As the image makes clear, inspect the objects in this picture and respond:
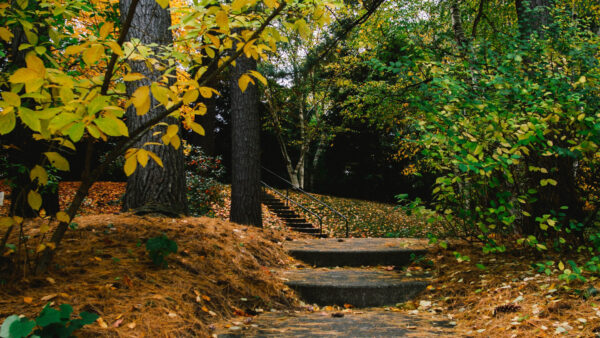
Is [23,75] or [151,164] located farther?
[151,164]

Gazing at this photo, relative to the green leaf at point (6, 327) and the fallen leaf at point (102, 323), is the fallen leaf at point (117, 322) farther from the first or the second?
the green leaf at point (6, 327)

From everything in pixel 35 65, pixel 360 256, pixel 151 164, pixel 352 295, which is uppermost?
pixel 35 65

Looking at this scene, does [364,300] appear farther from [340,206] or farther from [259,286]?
[340,206]

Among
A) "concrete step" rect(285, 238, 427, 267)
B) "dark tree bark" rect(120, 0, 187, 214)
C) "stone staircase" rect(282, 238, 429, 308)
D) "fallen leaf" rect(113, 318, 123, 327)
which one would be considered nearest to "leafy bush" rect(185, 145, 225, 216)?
"dark tree bark" rect(120, 0, 187, 214)

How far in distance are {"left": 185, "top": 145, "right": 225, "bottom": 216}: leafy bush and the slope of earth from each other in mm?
5917

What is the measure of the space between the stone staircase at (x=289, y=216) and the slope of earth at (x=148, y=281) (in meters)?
7.23

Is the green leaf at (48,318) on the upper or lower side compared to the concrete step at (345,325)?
upper

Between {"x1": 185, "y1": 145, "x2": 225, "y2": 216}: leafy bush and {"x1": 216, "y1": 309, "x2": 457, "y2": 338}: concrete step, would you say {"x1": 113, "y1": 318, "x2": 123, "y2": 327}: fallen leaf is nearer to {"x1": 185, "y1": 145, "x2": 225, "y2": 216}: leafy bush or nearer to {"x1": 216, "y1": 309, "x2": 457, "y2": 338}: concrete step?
{"x1": 216, "y1": 309, "x2": 457, "y2": 338}: concrete step

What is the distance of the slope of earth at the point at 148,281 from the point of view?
2.19 m

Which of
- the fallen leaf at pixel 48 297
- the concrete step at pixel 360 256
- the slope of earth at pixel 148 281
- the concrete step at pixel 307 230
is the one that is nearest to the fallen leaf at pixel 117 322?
the slope of earth at pixel 148 281

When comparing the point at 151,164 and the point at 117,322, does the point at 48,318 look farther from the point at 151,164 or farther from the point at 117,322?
the point at 151,164

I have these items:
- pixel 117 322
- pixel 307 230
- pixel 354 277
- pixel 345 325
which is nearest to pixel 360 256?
pixel 354 277

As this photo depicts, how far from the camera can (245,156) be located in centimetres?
677

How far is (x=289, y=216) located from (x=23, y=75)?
11939 millimetres
